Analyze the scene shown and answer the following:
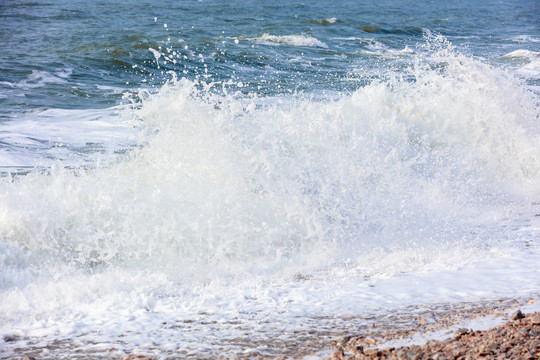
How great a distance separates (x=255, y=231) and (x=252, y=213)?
28 cm

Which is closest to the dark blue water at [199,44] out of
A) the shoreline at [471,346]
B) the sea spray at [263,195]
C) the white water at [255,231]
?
the sea spray at [263,195]

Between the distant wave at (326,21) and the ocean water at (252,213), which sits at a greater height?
the distant wave at (326,21)

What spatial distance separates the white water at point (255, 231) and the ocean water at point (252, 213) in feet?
0.06

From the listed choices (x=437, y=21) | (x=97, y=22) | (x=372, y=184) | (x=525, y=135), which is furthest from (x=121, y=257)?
(x=437, y=21)

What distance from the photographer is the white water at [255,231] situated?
3742 mm

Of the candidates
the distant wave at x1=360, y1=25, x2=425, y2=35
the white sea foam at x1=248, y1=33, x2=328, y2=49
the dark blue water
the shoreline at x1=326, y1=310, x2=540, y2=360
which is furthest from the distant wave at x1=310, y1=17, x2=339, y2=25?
the shoreline at x1=326, y1=310, x2=540, y2=360

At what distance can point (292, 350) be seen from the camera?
10.4 feet

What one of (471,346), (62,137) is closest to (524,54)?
(62,137)

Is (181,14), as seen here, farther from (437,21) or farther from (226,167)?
(226,167)

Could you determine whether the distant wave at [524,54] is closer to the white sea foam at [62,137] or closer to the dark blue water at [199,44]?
the dark blue water at [199,44]

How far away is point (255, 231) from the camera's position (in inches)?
205

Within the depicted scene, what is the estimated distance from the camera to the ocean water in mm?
3656

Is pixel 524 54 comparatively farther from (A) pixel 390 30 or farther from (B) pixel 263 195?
(B) pixel 263 195

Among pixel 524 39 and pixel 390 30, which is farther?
pixel 390 30
